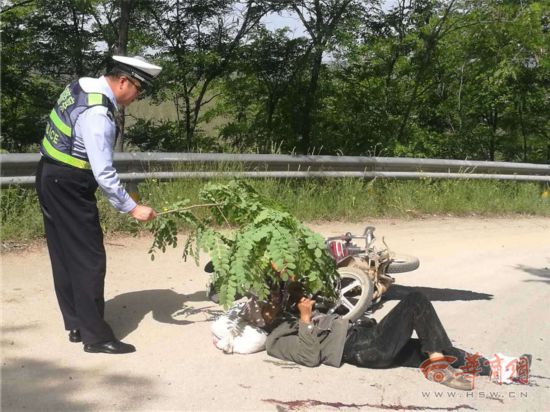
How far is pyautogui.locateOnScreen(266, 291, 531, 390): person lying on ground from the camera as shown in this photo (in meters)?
4.70

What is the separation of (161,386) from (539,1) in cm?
1570

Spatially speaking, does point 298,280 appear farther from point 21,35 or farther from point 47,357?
point 21,35

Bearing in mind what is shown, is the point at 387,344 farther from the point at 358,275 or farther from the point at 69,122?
the point at 69,122

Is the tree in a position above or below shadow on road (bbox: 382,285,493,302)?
above

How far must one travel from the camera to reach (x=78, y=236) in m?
4.68

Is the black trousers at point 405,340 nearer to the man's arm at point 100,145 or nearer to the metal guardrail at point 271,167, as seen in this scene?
the man's arm at point 100,145

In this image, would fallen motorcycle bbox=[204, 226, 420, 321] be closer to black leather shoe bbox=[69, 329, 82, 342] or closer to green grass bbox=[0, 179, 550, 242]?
black leather shoe bbox=[69, 329, 82, 342]

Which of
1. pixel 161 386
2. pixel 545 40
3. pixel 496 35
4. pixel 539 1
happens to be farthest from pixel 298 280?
pixel 539 1

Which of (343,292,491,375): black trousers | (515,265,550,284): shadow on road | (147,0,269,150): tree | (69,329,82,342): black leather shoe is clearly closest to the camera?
(343,292,491,375): black trousers

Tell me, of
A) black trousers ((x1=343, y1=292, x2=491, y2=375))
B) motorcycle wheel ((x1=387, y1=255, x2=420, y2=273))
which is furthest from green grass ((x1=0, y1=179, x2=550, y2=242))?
black trousers ((x1=343, y1=292, x2=491, y2=375))

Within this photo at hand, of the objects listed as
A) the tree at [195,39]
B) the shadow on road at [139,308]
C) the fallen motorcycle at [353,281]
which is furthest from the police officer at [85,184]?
the tree at [195,39]

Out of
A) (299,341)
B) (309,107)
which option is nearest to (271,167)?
(309,107)

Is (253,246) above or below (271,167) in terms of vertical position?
below

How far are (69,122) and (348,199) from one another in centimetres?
638
